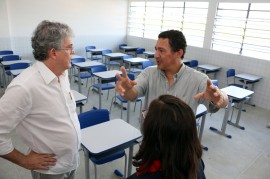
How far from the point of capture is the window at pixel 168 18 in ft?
22.7

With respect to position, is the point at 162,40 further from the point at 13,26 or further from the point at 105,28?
the point at 105,28

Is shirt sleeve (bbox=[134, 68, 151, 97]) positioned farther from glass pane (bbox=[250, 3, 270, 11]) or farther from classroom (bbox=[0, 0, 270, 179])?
glass pane (bbox=[250, 3, 270, 11])

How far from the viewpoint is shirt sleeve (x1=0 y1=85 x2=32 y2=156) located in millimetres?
1159

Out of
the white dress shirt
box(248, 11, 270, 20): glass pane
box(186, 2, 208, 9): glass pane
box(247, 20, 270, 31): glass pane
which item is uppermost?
box(186, 2, 208, 9): glass pane

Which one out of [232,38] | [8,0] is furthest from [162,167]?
[8,0]

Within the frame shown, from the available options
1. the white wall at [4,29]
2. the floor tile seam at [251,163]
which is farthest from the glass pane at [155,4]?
the floor tile seam at [251,163]

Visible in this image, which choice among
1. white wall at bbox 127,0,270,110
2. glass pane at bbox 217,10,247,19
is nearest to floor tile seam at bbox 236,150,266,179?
white wall at bbox 127,0,270,110

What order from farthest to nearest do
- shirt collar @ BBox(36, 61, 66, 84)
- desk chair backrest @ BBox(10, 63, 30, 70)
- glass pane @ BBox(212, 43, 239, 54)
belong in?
1. glass pane @ BBox(212, 43, 239, 54)
2. desk chair backrest @ BBox(10, 63, 30, 70)
3. shirt collar @ BBox(36, 61, 66, 84)

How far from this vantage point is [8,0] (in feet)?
20.9

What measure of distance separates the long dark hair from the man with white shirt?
0.69 m

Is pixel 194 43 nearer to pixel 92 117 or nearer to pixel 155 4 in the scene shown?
pixel 155 4

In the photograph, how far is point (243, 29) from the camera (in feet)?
19.4

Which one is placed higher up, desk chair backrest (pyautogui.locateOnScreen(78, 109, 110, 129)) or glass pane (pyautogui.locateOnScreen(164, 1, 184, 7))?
glass pane (pyautogui.locateOnScreen(164, 1, 184, 7))

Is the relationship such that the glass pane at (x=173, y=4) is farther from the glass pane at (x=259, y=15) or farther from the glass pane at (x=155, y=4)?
the glass pane at (x=259, y=15)
